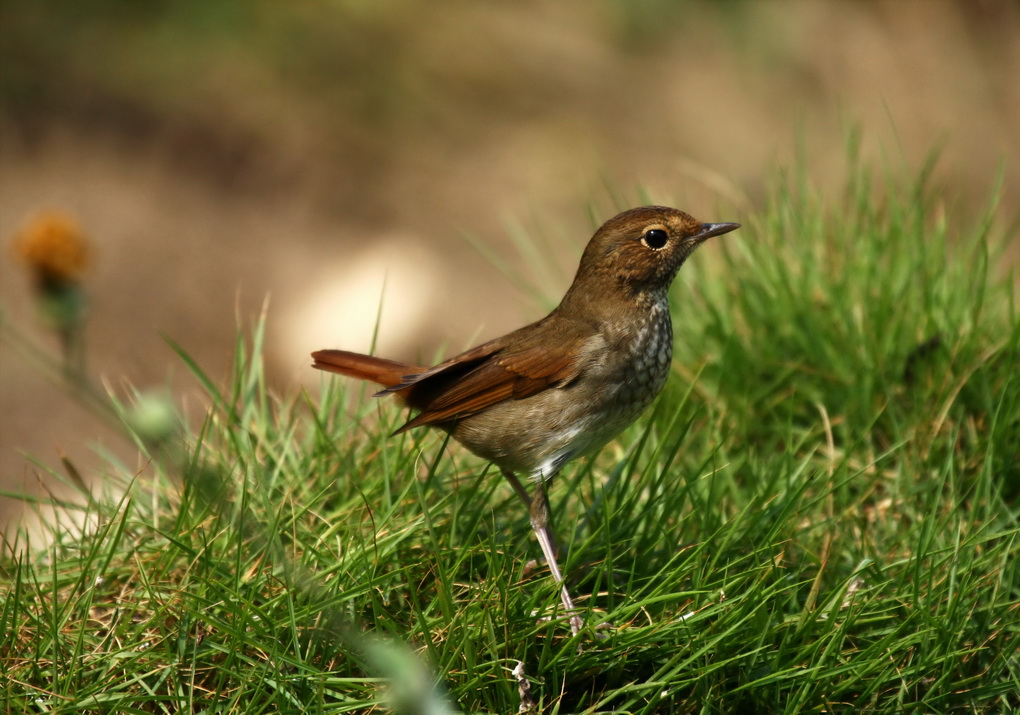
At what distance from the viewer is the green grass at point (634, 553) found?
2.99 m

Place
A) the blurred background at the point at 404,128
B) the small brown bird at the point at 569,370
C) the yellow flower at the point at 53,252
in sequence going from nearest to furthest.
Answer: the yellow flower at the point at 53,252
the small brown bird at the point at 569,370
the blurred background at the point at 404,128

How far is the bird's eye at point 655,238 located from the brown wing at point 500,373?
0.39 m

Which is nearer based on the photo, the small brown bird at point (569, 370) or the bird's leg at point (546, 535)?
the bird's leg at point (546, 535)

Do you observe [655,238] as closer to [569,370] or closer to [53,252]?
[569,370]

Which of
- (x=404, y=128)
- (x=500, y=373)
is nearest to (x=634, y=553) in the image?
(x=500, y=373)

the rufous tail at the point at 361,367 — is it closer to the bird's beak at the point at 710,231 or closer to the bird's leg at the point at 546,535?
the bird's leg at the point at 546,535

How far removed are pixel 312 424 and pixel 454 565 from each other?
1245 millimetres

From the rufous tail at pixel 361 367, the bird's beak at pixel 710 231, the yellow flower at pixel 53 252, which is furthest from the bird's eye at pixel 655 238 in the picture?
the yellow flower at pixel 53 252

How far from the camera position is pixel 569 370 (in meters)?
3.56

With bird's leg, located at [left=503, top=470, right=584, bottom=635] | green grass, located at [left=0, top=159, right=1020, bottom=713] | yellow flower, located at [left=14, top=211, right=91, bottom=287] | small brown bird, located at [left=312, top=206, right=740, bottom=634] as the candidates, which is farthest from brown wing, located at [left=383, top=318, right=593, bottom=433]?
yellow flower, located at [left=14, top=211, right=91, bottom=287]

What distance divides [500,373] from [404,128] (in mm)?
5822

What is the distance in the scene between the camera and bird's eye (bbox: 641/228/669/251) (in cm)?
376

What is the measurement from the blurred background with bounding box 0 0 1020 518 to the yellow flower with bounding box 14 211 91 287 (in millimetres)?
4167

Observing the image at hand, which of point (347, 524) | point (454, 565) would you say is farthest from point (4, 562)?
point (454, 565)
